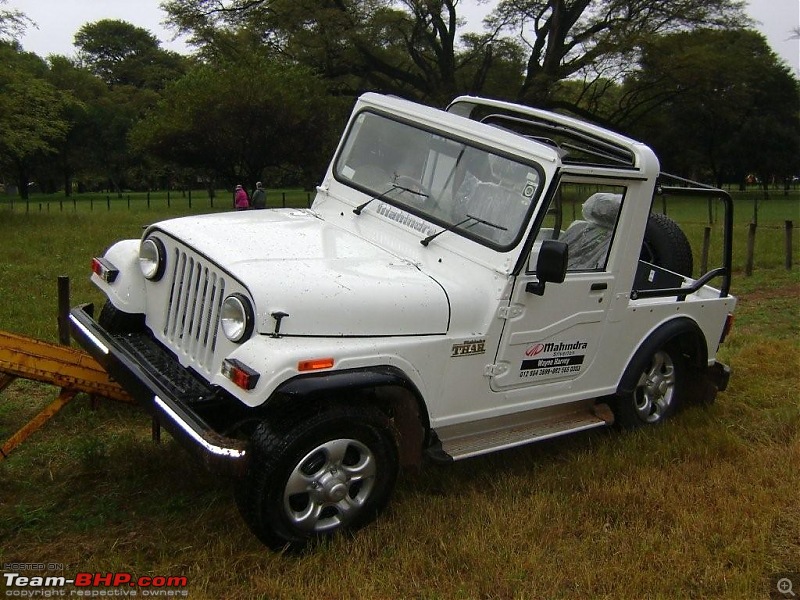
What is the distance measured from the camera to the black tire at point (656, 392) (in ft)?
16.9

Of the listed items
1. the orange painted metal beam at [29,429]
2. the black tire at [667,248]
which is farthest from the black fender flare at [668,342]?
the orange painted metal beam at [29,429]

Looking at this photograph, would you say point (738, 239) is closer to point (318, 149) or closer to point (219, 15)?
point (318, 149)

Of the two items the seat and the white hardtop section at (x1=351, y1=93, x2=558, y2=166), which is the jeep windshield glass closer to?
the white hardtop section at (x1=351, y1=93, x2=558, y2=166)

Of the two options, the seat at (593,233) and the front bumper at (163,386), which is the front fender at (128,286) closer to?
the front bumper at (163,386)

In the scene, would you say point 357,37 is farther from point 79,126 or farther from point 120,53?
point 120,53

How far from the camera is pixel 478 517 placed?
158 inches

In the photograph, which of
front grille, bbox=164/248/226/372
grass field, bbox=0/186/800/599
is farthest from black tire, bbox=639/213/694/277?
front grille, bbox=164/248/226/372

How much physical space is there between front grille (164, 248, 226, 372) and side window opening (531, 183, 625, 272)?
194cm

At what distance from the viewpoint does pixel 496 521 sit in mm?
3953

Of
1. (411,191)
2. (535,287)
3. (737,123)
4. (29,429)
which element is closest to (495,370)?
(535,287)

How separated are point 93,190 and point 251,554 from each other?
215 ft

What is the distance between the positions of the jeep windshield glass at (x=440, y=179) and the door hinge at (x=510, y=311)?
14.0 inches

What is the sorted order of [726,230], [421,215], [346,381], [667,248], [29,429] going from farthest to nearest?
1. [667,248]
2. [726,230]
3. [421,215]
4. [29,429]
5. [346,381]

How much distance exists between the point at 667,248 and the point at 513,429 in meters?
2.31
